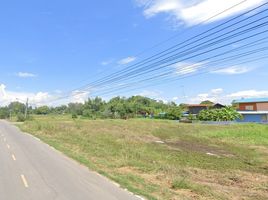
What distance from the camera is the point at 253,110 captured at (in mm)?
108000

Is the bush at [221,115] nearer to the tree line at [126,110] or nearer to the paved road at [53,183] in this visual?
the tree line at [126,110]

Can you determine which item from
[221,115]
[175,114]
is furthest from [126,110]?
[221,115]

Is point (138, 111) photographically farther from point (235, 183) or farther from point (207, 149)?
point (235, 183)

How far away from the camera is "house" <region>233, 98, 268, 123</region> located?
98.0 metres

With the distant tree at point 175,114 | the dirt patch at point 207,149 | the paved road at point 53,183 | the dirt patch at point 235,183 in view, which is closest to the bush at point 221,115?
the distant tree at point 175,114

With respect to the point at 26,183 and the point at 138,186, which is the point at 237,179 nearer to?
the point at 138,186

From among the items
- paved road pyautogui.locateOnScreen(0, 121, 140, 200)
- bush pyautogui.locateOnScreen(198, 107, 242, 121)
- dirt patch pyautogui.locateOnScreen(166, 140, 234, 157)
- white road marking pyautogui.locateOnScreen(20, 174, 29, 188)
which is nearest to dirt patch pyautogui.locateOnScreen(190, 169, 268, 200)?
paved road pyautogui.locateOnScreen(0, 121, 140, 200)

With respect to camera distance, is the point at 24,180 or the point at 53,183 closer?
the point at 53,183

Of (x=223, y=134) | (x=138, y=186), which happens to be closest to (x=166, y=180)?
(x=138, y=186)

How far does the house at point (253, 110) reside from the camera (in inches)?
3858

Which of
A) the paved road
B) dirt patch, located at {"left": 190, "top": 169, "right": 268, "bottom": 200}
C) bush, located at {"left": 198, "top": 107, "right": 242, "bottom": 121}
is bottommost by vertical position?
dirt patch, located at {"left": 190, "top": 169, "right": 268, "bottom": 200}

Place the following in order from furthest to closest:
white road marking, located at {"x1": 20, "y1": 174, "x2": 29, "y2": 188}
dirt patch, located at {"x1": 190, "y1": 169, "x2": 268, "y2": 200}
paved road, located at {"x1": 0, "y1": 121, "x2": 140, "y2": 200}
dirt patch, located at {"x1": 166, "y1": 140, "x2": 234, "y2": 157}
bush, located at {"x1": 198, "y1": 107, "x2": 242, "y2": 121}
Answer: bush, located at {"x1": 198, "y1": 107, "x2": 242, "y2": 121}
dirt patch, located at {"x1": 166, "y1": 140, "x2": 234, "y2": 157}
dirt patch, located at {"x1": 190, "y1": 169, "x2": 268, "y2": 200}
white road marking, located at {"x1": 20, "y1": 174, "x2": 29, "y2": 188}
paved road, located at {"x1": 0, "y1": 121, "x2": 140, "y2": 200}

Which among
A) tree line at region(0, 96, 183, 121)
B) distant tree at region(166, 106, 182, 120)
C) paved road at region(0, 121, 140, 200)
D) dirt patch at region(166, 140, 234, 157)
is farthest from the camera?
tree line at region(0, 96, 183, 121)

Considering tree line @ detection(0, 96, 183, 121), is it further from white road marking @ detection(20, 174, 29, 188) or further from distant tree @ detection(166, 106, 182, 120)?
white road marking @ detection(20, 174, 29, 188)
